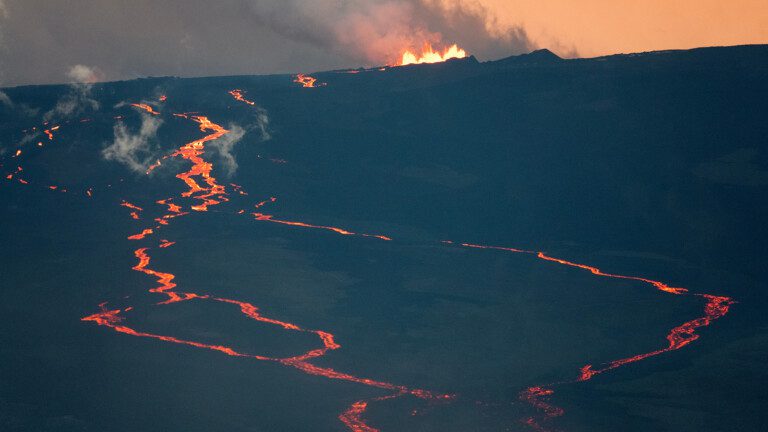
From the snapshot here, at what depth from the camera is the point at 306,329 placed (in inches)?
1187

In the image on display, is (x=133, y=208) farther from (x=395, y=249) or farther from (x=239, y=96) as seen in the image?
(x=239, y=96)

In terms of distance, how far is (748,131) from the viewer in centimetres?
5291

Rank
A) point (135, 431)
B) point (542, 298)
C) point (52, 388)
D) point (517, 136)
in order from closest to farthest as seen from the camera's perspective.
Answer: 1. point (135, 431)
2. point (52, 388)
3. point (542, 298)
4. point (517, 136)

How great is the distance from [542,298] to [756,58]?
3491 centimetres

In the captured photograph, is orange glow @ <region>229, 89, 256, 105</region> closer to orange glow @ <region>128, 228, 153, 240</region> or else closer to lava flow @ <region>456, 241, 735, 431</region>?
orange glow @ <region>128, 228, 153, 240</region>

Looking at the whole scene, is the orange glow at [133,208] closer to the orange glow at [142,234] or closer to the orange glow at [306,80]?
the orange glow at [142,234]

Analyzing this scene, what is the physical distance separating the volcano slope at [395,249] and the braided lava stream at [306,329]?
129 mm

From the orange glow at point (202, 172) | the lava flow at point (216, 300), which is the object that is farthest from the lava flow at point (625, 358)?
the orange glow at point (202, 172)

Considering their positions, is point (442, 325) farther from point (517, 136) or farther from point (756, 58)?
point (756, 58)

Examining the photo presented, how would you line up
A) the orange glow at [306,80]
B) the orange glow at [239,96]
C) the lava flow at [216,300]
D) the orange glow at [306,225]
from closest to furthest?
the lava flow at [216,300]
the orange glow at [306,225]
the orange glow at [239,96]
the orange glow at [306,80]

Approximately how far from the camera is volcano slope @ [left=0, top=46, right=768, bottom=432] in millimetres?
24266

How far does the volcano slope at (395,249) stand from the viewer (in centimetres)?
2427

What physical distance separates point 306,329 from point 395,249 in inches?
461

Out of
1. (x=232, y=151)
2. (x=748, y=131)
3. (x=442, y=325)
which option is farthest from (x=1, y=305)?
(x=748, y=131)
